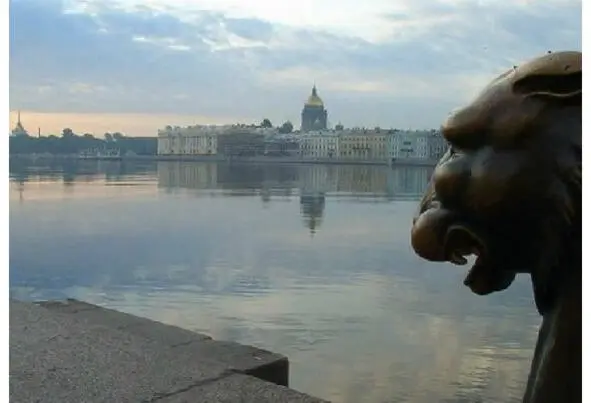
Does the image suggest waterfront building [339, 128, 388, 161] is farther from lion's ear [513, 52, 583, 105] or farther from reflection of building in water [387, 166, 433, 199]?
lion's ear [513, 52, 583, 105]

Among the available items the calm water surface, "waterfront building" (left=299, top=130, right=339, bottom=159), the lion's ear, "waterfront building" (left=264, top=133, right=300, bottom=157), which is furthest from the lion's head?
"waterfront building" (left=299, top=130, right=339, bottom=159)

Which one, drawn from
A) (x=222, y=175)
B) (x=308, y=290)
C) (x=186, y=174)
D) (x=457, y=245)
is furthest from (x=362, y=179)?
(x=457, y=245)

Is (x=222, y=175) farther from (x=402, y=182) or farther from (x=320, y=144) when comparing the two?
(x=402, y=182)

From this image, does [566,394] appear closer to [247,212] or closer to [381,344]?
[381,344]

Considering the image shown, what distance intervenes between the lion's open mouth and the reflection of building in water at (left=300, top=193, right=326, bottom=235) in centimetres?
1161

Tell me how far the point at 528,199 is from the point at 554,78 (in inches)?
4.1

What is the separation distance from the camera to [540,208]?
63 cm

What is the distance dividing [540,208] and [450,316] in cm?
544

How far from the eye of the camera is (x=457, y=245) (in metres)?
0.70

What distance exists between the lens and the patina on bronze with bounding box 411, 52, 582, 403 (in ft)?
2.03

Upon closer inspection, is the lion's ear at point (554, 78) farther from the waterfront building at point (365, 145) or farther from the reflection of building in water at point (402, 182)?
the waterfront building at point (365, 145)

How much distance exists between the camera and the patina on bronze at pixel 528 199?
24.4 inches

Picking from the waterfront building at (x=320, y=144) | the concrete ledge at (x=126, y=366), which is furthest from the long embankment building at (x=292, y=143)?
the concrete ledge at (x=126, y=366)

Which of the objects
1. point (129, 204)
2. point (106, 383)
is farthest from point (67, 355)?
point (129, 204)
